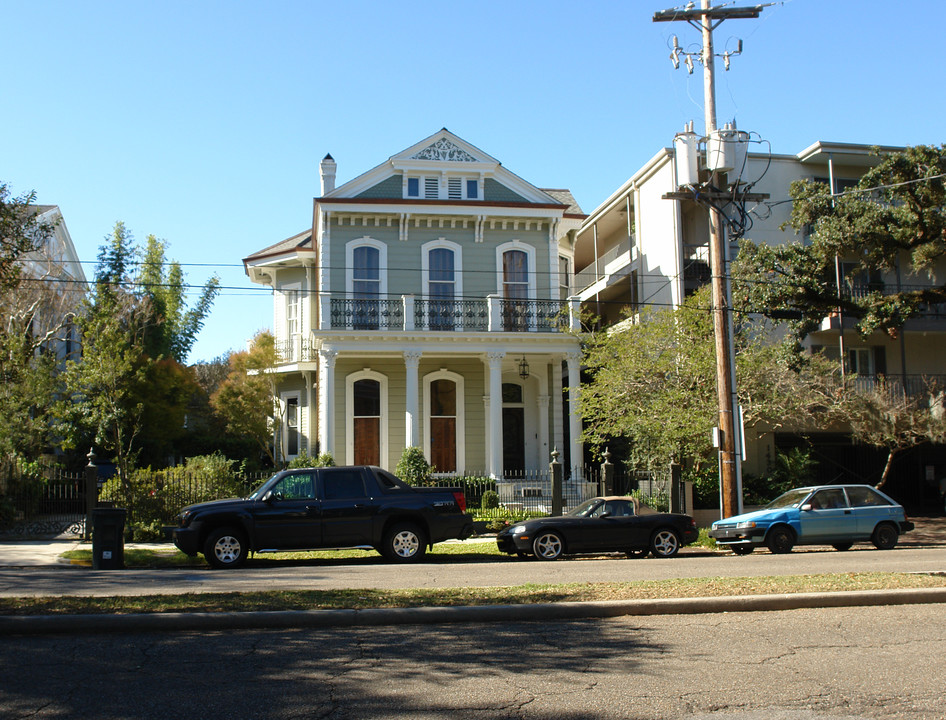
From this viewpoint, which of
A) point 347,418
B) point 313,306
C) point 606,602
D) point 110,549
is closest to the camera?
point 606,602

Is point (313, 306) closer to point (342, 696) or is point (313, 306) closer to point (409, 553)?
point (409, 553)

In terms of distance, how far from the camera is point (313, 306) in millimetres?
28375

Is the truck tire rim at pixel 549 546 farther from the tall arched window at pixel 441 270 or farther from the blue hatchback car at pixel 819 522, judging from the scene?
the tall arched window at pixel 441 270

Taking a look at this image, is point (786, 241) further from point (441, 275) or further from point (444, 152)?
point (444, 152)

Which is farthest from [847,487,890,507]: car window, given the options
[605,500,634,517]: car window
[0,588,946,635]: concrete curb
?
[0,588,946,635]: concrete curb

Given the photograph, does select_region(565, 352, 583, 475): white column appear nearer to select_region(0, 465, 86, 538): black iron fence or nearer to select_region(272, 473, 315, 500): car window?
select_region(272, 473, 315, 500): car window

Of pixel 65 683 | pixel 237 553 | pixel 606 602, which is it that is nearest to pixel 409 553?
pixel 237 553

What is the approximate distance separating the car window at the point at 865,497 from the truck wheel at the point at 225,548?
12.0 meters

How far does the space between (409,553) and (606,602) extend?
22.2 ft

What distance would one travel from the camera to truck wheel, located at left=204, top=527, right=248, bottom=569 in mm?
14445

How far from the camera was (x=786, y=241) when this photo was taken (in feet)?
88.9

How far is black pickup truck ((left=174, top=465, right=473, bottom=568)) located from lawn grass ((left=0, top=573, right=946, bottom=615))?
15.4ft

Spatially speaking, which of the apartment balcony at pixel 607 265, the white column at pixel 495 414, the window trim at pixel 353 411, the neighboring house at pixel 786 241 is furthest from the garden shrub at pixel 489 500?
the apartment balcony at pixel 607 265

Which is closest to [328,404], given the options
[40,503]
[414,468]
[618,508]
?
[414,468]
